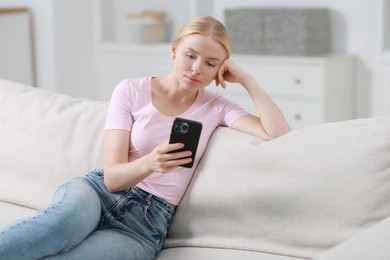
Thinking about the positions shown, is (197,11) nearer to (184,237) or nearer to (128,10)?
(128,10)

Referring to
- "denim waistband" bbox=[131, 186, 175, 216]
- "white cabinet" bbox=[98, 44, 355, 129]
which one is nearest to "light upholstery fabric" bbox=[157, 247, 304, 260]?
"denim waistband" bbox=[131, 186, 175, 216]

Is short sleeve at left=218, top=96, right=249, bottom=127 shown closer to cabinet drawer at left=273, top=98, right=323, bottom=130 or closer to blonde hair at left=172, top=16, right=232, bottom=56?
blonde hair at left=172, top=16, right=232, bottom=56

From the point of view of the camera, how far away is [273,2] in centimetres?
462

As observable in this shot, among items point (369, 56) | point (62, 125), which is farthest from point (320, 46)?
point (62, 125)

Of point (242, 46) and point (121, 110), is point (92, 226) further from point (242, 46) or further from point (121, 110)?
point (242, 46)

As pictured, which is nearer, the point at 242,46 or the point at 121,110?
the point at 121,110

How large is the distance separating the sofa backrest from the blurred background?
6.25ft

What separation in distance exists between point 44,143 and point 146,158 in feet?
2.03

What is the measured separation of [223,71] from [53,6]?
292 cm

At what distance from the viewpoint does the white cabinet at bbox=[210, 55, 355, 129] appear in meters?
4.11

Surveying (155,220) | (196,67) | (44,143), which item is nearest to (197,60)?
(196,67)

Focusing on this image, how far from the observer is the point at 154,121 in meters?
2.07

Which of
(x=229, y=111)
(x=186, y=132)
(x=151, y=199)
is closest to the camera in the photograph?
(x=186, y=132)

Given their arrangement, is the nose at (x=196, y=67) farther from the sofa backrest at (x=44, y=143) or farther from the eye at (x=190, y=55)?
the sofa backrest at (x=44, y=143)
